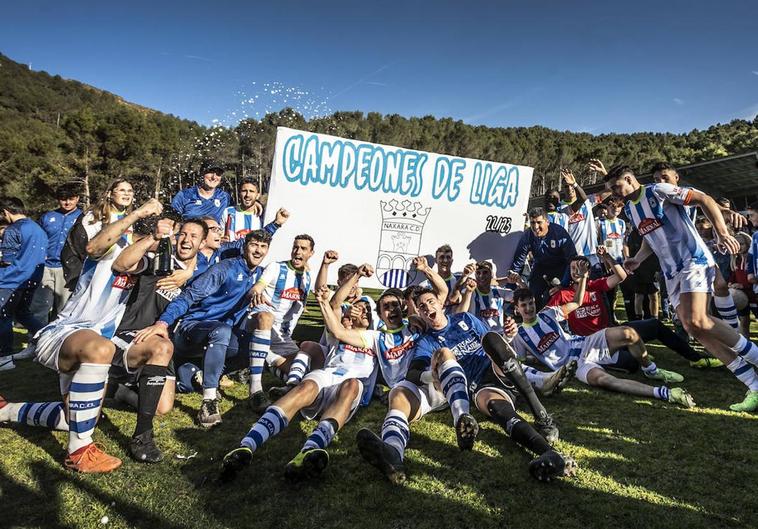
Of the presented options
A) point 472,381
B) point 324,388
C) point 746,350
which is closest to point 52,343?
point 324,388

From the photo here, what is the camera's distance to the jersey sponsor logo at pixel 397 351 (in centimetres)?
396

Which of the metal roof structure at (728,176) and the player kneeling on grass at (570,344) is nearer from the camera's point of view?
the player kneeling on grass at (570,344)

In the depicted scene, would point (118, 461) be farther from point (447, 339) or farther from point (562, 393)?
point (562, 393)

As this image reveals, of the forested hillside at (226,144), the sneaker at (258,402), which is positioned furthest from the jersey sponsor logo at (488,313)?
the forested hillside at (226,144)

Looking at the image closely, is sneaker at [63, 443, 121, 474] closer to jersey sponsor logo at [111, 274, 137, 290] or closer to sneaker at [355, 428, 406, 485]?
jersey sponsor logo at [111, 274, 137, 290]

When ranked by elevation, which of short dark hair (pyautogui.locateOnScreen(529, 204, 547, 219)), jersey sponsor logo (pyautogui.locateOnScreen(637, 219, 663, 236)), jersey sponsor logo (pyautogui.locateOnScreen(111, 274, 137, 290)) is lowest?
jersey sponsor logo (pyautogui.locateOnScreen(111, 274, 137, 290))

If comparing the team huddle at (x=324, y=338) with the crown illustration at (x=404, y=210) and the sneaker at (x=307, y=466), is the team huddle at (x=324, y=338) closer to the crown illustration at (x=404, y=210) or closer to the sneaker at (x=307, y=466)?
the sneaker at (x=307, y=466)

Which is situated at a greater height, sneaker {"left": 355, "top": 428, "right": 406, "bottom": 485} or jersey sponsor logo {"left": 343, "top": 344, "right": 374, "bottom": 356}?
jersey sponsor logo {"left": 343, "top": 344, "right": 374, "bottom": 356}

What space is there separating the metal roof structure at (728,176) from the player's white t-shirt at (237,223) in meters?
14.2

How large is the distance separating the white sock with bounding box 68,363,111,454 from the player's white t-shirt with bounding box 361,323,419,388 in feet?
6.77

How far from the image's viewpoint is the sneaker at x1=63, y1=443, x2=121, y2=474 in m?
2.78

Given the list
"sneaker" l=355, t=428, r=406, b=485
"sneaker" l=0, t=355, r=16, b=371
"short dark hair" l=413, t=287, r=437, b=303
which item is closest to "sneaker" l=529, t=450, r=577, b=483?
"sneaker" l=355, t=428, r=406, b=485

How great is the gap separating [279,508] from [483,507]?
3.76 feet

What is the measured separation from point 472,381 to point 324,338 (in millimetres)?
1917
